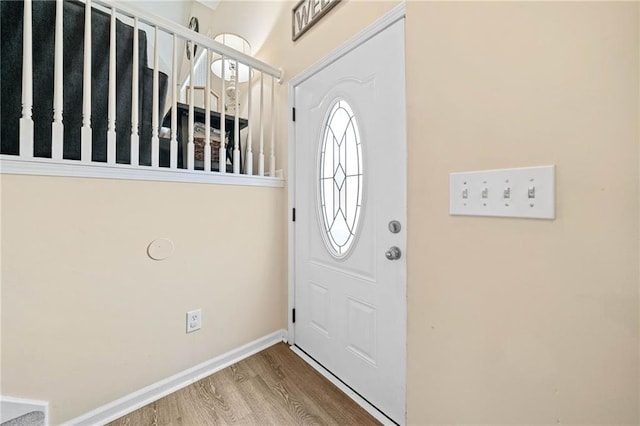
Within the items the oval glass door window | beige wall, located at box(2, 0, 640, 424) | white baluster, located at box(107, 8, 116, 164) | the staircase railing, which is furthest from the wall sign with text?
white baluster, located at box(107, 8, 116, 164)

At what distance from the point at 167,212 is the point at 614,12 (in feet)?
5.92

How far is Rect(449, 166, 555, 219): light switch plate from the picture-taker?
0.73 m

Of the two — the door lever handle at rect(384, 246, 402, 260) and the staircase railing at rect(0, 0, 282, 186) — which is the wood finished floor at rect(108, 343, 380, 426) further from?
the staircase railing at rect(0, 0, 282, 186)

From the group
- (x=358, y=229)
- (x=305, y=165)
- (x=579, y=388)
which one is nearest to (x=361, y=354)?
(x=358, y=229)

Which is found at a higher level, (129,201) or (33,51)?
(33,51)

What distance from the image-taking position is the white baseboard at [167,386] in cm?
125

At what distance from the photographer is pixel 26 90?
3.53 ft

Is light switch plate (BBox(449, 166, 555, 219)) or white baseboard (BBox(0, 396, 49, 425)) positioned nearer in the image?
light switch plate (BBox(449, 166, 555, 219))

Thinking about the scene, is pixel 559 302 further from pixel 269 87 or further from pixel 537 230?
pixel 269 87

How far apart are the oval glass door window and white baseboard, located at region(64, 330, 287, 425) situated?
2.97 feet

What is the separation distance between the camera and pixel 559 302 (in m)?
0.73

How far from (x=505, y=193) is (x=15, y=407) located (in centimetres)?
200

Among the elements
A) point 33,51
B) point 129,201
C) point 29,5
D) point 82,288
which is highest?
point 29,5

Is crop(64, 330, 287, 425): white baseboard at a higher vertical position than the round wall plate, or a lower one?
lower
